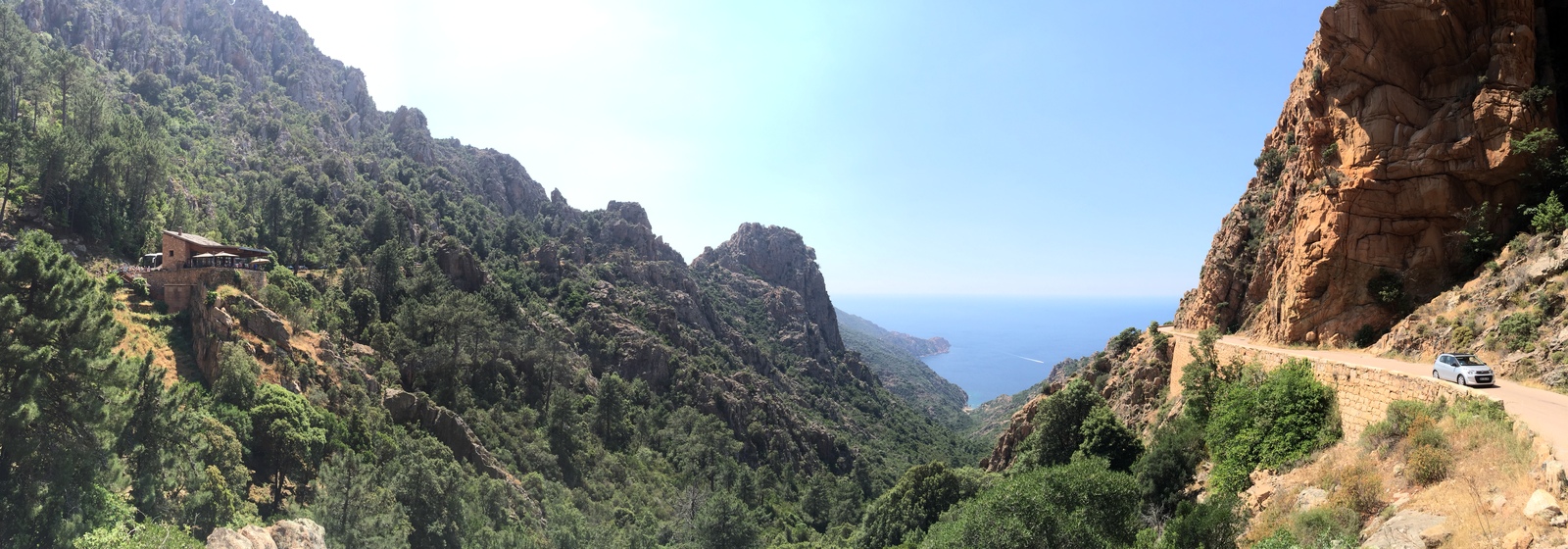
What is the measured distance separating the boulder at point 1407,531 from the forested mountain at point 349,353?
32.2 m

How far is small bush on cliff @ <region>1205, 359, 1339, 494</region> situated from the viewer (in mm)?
19672

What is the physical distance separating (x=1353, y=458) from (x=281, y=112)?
124 metres

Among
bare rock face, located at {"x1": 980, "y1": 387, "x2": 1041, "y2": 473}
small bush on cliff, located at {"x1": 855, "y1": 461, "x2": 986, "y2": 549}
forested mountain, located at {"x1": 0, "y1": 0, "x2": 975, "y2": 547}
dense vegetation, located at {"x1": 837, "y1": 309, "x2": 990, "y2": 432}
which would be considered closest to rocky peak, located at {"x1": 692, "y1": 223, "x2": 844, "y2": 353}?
dense vegetation, located at {"x1": 837, "y1": 309, "x2": 990, "y2": 432}

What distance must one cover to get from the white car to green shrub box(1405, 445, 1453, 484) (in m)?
4.25

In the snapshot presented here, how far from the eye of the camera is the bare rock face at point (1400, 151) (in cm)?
2342

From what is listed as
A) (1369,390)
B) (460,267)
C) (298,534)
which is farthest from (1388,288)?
(460,267)

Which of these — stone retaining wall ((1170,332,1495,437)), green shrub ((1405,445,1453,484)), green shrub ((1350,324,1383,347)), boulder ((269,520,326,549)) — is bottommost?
boulder ((269,520,326,549))

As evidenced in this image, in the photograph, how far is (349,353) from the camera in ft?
148

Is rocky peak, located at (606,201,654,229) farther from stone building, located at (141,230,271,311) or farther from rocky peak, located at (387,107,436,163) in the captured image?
stone building, located at (141,230,271,311)

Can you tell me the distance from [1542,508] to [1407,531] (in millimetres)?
2384

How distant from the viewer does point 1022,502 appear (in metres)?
22.8

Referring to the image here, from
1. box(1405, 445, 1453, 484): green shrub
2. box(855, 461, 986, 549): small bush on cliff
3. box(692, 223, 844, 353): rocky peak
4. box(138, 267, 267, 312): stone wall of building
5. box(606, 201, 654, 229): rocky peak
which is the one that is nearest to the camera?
box(1405, 445, 1453, 484): green shrub

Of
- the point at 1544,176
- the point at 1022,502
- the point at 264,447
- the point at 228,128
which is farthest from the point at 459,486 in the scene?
the point at 228,128

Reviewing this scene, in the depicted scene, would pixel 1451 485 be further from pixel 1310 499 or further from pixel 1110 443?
pixel 1110 443
